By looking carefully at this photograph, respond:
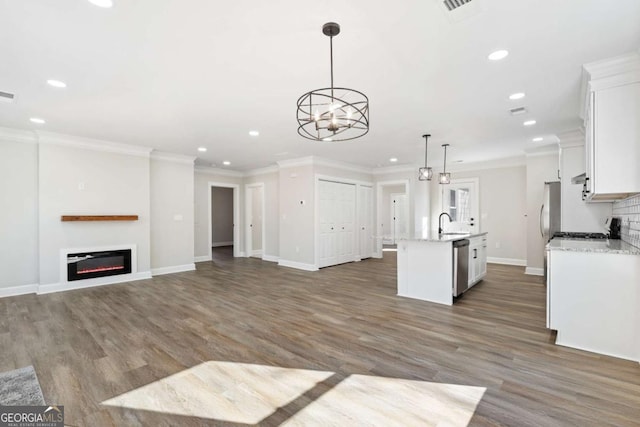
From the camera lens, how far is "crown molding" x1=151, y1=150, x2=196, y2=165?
20.4ft

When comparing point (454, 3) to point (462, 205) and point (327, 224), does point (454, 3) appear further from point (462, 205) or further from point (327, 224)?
point (462, 205)

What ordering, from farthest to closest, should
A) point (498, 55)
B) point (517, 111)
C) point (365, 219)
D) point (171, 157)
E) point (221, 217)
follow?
point (221, 217) < point (365, 219) < point (171, 157) < point (517, 111) < point (498, 55)

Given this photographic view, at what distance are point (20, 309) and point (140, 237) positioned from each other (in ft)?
6.88

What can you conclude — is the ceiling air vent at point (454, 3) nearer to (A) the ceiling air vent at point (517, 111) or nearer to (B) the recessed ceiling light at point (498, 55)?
(B) the recessed ceiling light at point (498, 55)

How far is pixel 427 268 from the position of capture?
172 inches

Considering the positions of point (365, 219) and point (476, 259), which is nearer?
point (476, 259)

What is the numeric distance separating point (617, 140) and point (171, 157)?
23.3 ft

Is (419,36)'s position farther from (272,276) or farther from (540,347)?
(272,276)

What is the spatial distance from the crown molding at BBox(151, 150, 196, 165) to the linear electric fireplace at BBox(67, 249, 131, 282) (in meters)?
2.03

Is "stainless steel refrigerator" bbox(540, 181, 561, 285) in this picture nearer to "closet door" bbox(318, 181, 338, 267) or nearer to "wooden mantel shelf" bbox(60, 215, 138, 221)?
"closet door" bbox(318, 181, 338, 267)

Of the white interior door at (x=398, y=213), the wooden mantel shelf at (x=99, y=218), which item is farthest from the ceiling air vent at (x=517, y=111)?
the white interior door at (x=398, y=213)

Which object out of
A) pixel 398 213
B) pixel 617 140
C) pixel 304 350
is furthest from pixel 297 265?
pixel 398 213

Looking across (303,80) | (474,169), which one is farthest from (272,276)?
(474,169)

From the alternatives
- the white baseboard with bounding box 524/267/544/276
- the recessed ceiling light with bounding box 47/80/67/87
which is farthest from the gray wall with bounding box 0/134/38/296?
the white baseboard with bounding box 524/267/544/276
